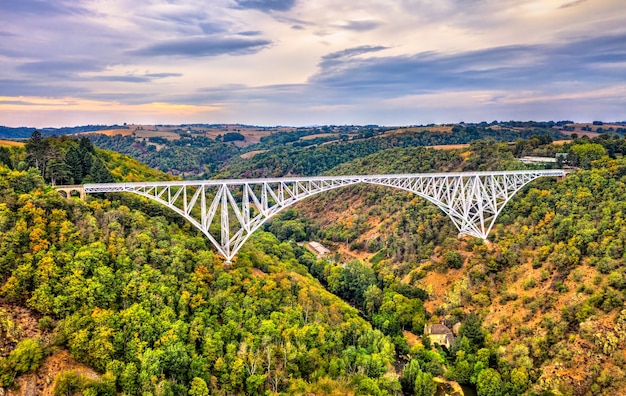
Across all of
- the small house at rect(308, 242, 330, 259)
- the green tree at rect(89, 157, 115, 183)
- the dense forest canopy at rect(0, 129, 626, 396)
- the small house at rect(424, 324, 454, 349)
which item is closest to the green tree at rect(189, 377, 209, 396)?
the dense forest canopy at rect(0, 129, 626, 396)

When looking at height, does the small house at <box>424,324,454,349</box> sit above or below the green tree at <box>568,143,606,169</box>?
below

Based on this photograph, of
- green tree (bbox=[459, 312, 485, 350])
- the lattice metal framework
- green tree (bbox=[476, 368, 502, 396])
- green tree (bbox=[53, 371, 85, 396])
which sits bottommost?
green tree (bbox=[476, 368, 502, 396])

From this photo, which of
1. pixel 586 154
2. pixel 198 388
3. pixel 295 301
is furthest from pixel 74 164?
pixel 586 154

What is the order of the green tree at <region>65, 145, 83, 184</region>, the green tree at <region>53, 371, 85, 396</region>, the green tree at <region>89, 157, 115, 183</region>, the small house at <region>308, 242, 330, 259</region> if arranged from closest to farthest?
1. the green tree at <region>53, 371, 85, 396</region>
2. the green tree at <region>65, 145, 83, 184</region>
3. the green tree at <region>89, 157, 115, 183</region>
4. the small house at <region>308, 242, 330, 259</region>

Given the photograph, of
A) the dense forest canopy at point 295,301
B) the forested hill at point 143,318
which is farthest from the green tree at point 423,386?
the forested hill at point 143,318

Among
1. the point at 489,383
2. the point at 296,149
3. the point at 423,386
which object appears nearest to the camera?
the point at 423,386

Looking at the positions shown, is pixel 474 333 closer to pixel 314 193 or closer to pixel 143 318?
pixel 314 193

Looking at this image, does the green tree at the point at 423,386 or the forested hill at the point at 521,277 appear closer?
the green tree at the point at 423,386

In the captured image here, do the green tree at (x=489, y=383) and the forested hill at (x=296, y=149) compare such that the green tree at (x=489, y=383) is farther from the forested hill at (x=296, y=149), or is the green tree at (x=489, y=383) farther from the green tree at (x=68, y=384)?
the forested hill at (x=296, y=149)

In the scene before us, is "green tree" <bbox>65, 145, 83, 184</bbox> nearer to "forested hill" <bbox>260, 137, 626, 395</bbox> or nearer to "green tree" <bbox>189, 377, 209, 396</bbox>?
"green tree" <bbox>189, 377, 209, 396</bbox>
